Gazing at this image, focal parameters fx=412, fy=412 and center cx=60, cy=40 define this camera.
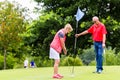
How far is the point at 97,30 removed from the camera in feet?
48.2

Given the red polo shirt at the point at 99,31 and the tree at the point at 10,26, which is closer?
the red polo shirt at the point at 99,31

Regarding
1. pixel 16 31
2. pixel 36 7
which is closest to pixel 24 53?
pixel 16 31

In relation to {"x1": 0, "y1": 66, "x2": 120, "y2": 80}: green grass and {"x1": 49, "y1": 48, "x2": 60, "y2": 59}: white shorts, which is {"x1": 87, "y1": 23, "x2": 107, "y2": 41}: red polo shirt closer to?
{"x1": 0, "y1": 66, "x2": 120, "y2": 80}: green grass

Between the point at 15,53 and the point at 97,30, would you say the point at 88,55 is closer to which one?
the point at 15,53

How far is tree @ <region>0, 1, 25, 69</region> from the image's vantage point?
145ft

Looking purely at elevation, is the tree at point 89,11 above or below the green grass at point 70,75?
above

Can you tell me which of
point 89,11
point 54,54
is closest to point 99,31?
point 54,54

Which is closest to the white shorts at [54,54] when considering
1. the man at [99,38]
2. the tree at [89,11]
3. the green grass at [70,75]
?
the green grass at [70,75]

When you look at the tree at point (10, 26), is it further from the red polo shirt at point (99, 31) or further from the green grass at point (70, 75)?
the red polo shirt at point (99, 31)

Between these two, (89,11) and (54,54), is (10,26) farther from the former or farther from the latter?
(54,54)

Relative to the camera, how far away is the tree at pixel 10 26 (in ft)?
145

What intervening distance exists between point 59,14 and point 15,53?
13642mm

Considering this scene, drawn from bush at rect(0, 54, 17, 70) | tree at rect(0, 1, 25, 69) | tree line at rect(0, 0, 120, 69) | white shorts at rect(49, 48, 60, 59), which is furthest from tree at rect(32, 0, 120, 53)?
white shorts at rect(49, 48, 60, 59)

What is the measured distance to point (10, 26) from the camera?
44781 millimetres
